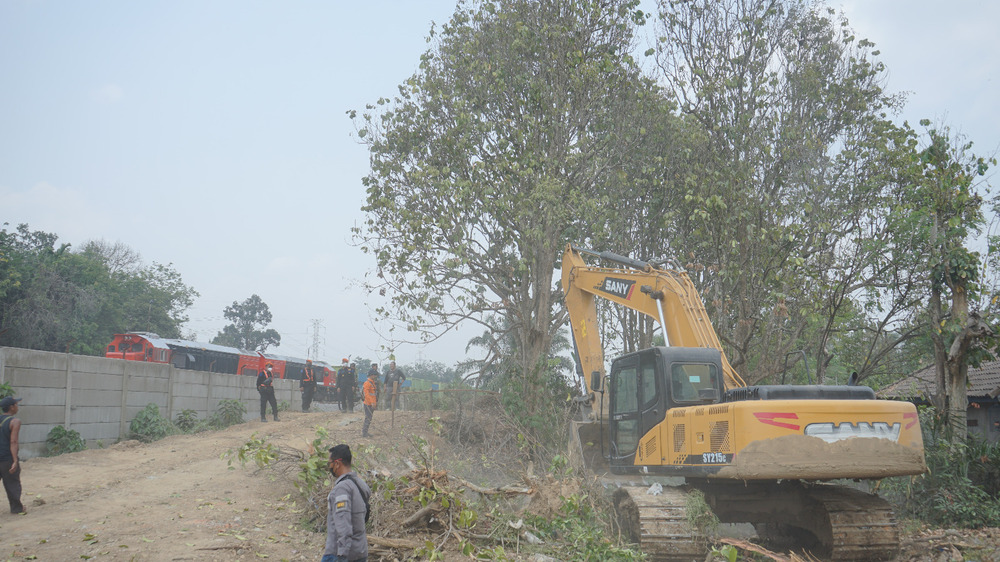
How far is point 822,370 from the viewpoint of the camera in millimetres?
15812

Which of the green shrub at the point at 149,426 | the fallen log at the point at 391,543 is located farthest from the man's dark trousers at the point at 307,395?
the fallen log at the point at 391,543

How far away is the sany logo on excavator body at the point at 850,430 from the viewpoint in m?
7.27

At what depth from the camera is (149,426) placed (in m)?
15.3

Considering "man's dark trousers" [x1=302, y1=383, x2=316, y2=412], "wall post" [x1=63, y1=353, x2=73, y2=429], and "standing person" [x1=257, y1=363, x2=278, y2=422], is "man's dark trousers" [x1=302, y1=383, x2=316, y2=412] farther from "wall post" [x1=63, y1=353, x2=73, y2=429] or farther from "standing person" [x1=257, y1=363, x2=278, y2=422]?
"wall post" [x1=63, y1=353, x2=73, y2=429]

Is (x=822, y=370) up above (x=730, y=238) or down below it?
below

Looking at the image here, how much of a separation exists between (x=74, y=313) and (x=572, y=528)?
39.3m

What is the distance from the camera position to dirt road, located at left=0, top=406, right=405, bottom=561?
284 inches

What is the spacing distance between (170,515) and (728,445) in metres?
6.71

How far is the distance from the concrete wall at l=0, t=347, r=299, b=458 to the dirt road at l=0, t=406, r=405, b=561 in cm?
58

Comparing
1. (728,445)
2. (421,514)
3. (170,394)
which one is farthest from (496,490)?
(170,394)

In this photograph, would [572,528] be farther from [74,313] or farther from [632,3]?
[74,313]

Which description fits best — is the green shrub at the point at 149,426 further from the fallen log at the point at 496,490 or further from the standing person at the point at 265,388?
the fallen log at the point at 496,490

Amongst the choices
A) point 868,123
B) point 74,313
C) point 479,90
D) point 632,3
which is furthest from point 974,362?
point 74,313

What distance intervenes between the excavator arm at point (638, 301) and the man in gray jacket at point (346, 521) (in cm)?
487
